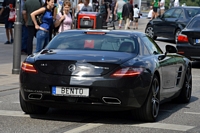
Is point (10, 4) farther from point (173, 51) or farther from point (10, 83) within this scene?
point (173, 51)

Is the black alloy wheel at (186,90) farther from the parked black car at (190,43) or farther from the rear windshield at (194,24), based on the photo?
the rear windshield at (194,24)

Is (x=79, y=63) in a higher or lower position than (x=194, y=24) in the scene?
higher

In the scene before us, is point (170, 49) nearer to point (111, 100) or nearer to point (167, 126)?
point (167, 126)

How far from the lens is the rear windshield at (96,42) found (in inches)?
383

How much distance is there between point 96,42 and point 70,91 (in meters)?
1.27

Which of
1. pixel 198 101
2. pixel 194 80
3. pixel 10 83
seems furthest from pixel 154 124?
pixel 194 80

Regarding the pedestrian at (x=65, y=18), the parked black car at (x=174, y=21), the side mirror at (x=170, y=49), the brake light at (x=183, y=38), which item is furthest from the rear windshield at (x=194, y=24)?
the side mirror at (x=170, y=49)

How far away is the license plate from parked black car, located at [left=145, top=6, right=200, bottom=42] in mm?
19855

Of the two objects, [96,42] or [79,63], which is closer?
[79,63]

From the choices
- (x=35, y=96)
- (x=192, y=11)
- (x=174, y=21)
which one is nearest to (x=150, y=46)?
(x=35, y=96)

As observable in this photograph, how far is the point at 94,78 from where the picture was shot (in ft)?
28.7

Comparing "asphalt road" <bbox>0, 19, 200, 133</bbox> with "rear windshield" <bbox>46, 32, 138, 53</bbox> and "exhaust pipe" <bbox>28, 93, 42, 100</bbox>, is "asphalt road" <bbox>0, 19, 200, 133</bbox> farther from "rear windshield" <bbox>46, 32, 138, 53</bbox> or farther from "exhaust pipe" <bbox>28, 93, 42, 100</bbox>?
"rear windshield" <bbox>46, 32, 138, 53</bbox>

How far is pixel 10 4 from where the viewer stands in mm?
23406

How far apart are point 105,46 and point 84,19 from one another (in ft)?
43.3
